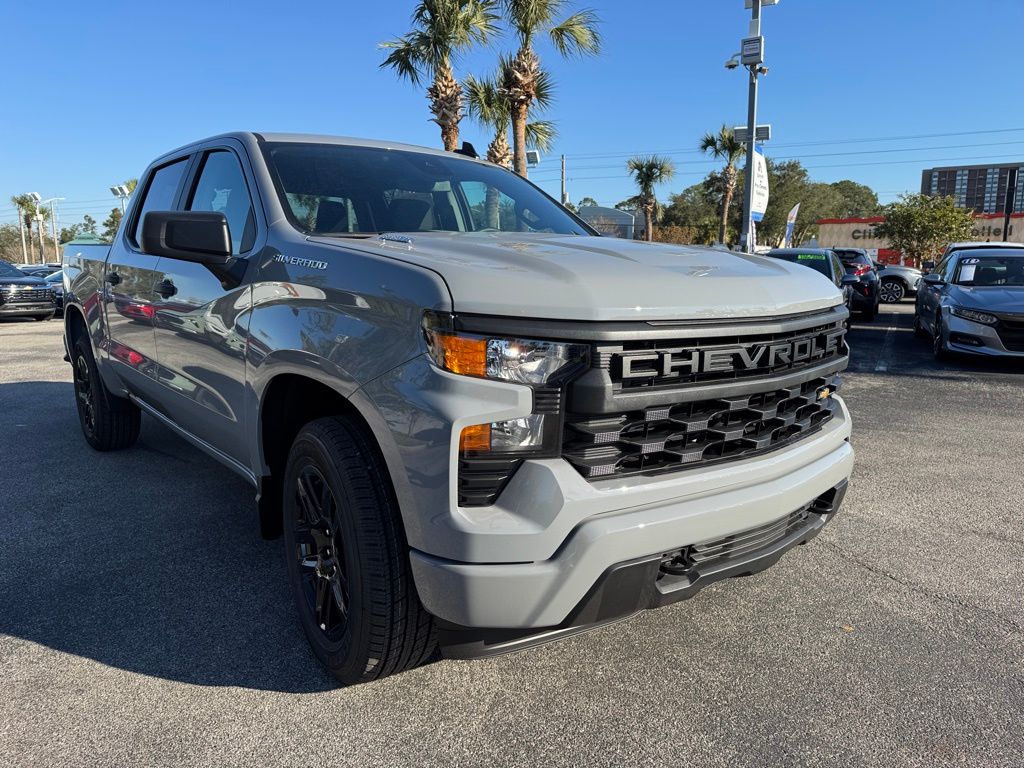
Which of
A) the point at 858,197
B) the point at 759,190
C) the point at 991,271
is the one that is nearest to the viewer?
the point at 991,271

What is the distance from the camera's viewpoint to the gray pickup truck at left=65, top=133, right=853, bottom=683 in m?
1.87

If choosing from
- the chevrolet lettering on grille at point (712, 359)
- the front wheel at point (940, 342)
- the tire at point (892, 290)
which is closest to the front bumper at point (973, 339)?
the front wheel at point (940, 342)

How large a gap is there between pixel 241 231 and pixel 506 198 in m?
1.33

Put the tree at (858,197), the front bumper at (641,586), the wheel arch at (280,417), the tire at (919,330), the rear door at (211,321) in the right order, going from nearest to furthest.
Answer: the front bumper at (641,586) → the wheel arch at (280,417) → the rear door at (211,321) → the tire at (919,330) → the tree at (858,197)

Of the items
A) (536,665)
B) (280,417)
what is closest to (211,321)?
(280,417)

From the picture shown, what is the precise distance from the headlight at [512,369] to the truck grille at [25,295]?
18804mm

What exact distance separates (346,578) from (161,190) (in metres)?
3.00

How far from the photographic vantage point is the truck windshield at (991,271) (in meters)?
9.82

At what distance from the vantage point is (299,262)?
248cm

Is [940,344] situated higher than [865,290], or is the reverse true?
[865,290]

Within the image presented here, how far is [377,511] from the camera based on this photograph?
206cm

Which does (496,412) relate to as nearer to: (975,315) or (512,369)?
(512,369)

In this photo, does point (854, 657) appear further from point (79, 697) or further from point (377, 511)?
point (79, 697)

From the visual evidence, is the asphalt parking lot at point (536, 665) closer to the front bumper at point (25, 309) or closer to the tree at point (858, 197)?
the front bumper at point (25, 309)
